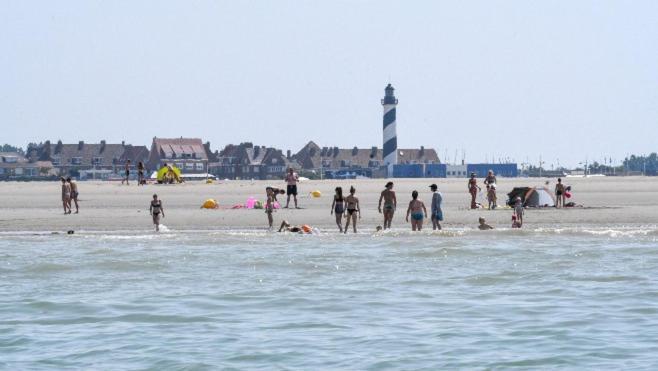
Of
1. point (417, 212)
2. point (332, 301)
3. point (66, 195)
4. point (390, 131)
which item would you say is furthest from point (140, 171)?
point (390, 131)

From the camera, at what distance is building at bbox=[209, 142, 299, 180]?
151625mm

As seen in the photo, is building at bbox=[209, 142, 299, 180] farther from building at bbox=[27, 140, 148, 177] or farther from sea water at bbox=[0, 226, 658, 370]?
sea water at bbox=[0, 226, 658, 370]

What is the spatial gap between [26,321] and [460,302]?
20.2 ft

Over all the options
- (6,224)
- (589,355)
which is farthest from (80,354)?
(6,224)

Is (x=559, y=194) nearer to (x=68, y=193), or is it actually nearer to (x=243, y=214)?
Result: (x=243, y=214)

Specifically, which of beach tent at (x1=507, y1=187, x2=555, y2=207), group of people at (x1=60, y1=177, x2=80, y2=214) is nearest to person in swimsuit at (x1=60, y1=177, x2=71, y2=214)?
group of people at (x1=60, y1=177, x2=80, y2=214)

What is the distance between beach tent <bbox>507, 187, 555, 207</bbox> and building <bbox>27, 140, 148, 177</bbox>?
116215mm

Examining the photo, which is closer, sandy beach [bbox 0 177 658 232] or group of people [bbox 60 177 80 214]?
sandy beach [bbox 0 177 658 232]

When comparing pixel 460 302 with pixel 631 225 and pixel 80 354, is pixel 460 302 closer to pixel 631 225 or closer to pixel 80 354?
pixel 80 354

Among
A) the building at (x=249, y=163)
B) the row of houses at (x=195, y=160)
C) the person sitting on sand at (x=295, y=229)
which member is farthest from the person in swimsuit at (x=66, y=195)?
the building at (x=249, y=163)

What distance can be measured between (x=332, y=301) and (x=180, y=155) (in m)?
125

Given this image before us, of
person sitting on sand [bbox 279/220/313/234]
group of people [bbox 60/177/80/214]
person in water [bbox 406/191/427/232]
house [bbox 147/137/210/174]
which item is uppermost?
house [bbox 147/137/210/174]

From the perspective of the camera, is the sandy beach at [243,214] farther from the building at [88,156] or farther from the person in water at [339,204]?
the building at [88,156]

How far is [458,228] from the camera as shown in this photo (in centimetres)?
3000
